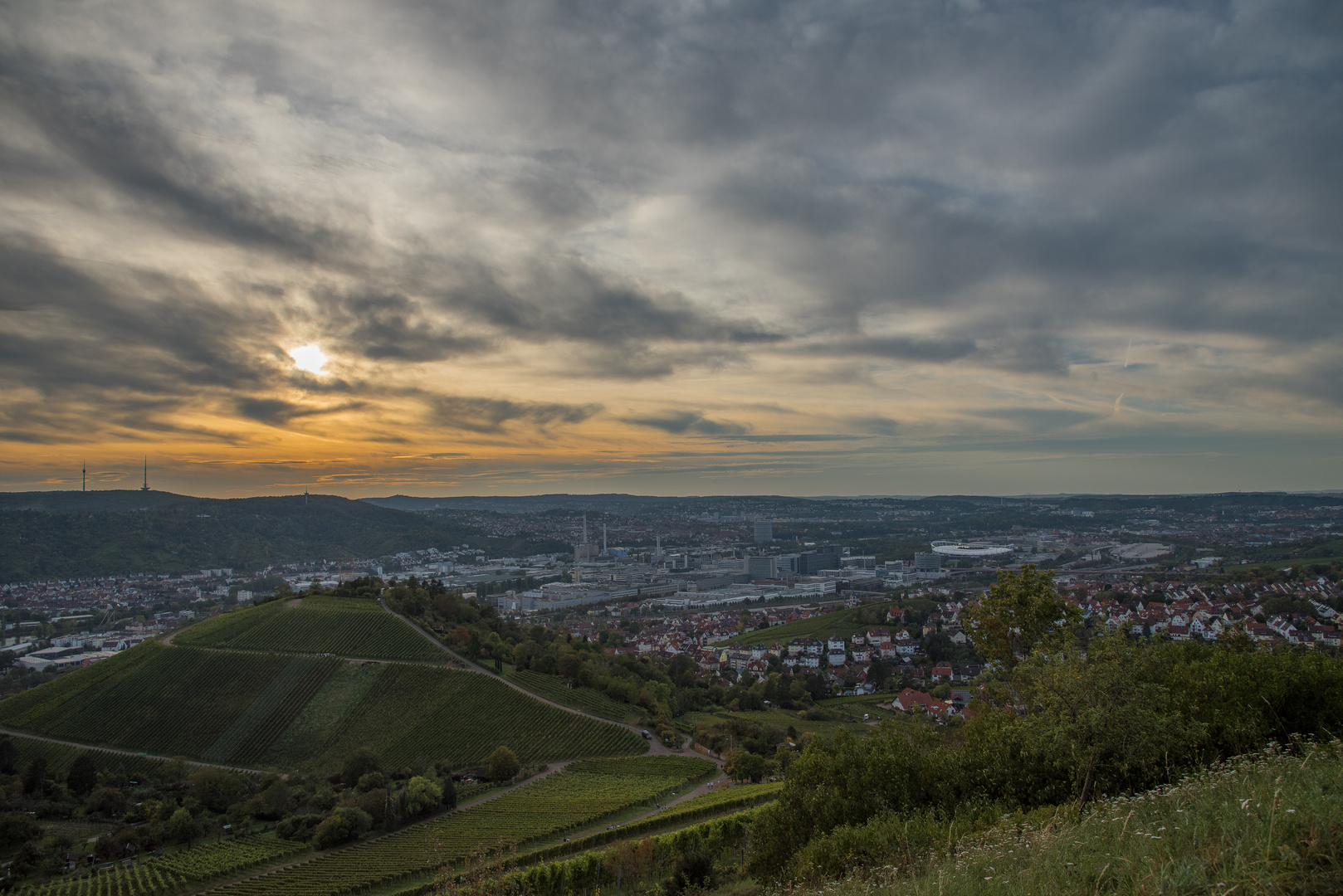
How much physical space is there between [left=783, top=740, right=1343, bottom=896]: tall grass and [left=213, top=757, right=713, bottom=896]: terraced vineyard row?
70.3 feet

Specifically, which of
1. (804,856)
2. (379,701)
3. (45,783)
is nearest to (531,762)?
(379,701)

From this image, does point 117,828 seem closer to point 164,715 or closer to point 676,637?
point 164,715

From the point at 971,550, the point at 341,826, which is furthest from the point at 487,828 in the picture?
the point at 971,550

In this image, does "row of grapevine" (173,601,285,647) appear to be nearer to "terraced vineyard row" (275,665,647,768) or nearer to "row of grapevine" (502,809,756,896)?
"terraced vineyard row" (275,665,647,768)

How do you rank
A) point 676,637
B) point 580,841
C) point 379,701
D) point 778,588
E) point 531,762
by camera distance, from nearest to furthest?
point 580,841
point 531,762
point 379,701
point 676,637
point 778,588

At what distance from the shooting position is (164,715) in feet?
182

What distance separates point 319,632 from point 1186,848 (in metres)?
72.9

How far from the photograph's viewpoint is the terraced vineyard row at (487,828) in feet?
96.0

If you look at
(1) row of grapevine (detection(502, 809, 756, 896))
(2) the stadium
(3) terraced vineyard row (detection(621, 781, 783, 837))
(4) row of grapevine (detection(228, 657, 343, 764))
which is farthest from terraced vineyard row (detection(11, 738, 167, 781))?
(2) the stadium

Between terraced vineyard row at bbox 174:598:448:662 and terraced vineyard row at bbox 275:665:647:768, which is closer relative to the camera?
terraced vineyard row at bbox 275:665:647:768

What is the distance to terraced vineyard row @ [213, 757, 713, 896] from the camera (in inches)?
1152

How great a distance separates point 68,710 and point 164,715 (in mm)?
8804

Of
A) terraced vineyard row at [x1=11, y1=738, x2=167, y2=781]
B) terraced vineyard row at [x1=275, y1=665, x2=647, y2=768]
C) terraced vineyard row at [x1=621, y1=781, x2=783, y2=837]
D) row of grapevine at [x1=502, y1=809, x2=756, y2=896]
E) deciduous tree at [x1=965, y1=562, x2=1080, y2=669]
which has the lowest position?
terraced vineyard row at [x1=11, y1=738, x2=167, y2=781]

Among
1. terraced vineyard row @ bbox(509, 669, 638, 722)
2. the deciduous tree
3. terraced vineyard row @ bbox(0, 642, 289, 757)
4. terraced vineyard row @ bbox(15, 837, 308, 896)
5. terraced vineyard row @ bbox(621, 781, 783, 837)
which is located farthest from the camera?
terraced vineyard row @ bbox(509, 669, 638, 722)
